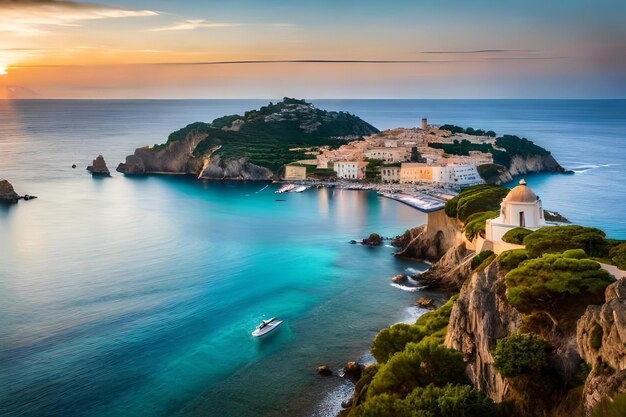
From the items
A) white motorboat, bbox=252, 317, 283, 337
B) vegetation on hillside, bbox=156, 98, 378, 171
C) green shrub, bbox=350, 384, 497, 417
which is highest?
vegetation on hillside, bbox=156, 98, 378, 171

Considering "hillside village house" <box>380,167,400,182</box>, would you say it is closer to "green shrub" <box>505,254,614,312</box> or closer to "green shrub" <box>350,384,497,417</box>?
"green shrub" <box>505,254,614,312</box>

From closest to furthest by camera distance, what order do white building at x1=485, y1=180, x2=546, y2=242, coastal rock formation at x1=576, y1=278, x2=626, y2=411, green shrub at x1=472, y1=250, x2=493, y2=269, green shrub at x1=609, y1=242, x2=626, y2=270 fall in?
coastal rock formation at x1=576, y1=278, x2=626, y2=411 < green shrub at x1=609, y1=242, x2=626, y2=270 < white building at x1=485, y1=180, x2=546, y2=242 < green shrub at x1=472, y1=250, x2=493, y2=269

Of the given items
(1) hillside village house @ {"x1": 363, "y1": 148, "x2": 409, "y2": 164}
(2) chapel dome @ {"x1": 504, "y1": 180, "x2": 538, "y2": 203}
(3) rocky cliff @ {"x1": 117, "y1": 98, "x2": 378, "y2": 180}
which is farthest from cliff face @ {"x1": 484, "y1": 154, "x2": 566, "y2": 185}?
(2) chapel dome @ {"x1": 504, "y1": 180, "x2": 538, "y2": 203}

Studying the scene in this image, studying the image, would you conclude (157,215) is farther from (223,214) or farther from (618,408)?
(618,408)

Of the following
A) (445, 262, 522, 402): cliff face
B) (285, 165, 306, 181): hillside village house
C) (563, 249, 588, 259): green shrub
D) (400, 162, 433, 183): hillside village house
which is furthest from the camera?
(285, 165, 306, 181): hillside village house

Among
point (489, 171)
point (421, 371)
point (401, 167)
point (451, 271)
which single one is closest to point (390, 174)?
point (401, 167)

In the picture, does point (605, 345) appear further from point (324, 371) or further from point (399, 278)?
point (399, 278)

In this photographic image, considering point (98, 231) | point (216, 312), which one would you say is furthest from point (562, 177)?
point (216, 312)

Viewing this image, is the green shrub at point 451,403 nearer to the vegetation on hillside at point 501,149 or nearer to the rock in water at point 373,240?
the rock in water at point 373,240
